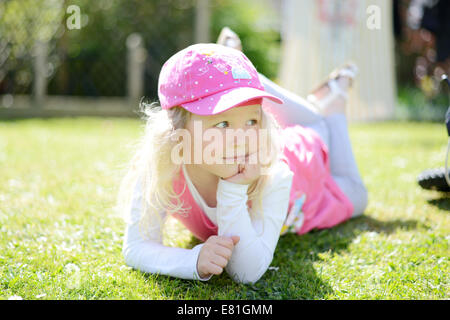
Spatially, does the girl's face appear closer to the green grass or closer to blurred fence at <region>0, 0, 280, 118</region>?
the green grass

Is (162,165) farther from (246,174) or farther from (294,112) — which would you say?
(294,112)

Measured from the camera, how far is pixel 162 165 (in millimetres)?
1841

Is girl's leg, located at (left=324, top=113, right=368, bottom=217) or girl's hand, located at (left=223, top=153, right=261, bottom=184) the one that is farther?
girl's leg, located at (left=324, top=113, right=368, bottom=217)

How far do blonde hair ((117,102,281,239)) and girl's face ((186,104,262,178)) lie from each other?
3.2 inches

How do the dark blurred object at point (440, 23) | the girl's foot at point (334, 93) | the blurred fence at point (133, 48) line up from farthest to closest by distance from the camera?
the blurred fence at point (133, 48) < the dark blurred object at point (440, 23) < the girl's foot at point (334, 93)

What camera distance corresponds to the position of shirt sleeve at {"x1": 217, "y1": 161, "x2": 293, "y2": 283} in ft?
5.77

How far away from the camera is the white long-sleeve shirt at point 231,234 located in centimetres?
177

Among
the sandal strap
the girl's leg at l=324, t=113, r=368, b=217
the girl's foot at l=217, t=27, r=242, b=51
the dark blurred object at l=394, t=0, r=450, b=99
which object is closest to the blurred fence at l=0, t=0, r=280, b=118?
the dark blurred object at l=394, t=0, r=450, b=99

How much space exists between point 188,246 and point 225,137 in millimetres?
759

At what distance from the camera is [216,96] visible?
1.65 m

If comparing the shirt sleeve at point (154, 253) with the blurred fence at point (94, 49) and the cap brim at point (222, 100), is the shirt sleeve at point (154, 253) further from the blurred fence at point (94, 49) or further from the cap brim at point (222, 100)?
the blurred fence at point (94, 49)

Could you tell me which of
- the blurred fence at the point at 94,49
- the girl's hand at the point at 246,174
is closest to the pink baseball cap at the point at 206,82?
the girl's hand at the point at 246,174

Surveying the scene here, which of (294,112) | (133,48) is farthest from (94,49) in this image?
(294,112)
